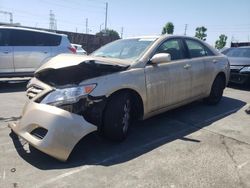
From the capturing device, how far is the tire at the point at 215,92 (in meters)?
6.75

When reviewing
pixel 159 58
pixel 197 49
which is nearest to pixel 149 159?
pixel 159 58

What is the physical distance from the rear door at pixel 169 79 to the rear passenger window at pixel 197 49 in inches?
11.7

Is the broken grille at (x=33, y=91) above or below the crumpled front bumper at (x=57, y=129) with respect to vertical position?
above

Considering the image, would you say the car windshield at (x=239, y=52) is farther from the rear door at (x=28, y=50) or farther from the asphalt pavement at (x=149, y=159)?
the rear door at (x=28, y=50)

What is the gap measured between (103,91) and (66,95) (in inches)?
19.5

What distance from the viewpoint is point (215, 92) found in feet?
22.3

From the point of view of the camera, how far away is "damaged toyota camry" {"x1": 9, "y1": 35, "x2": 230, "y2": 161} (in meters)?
3.57

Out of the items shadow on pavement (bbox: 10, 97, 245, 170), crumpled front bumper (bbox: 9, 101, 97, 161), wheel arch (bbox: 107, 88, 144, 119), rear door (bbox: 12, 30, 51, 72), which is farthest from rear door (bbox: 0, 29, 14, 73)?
crumpled front bumper (bbox: 9, 101, 97, 161)

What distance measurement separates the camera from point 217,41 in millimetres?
64812

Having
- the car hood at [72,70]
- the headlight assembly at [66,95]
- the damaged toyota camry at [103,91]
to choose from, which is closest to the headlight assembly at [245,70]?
the damaged toyota camry at [103,91]

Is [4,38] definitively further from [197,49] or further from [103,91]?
[103,91]

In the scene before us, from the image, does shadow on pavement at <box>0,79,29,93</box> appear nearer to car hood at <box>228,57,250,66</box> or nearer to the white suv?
the white suv

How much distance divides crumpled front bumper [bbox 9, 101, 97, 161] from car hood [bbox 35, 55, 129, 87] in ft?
1.38

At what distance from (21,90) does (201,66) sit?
17.1ft
